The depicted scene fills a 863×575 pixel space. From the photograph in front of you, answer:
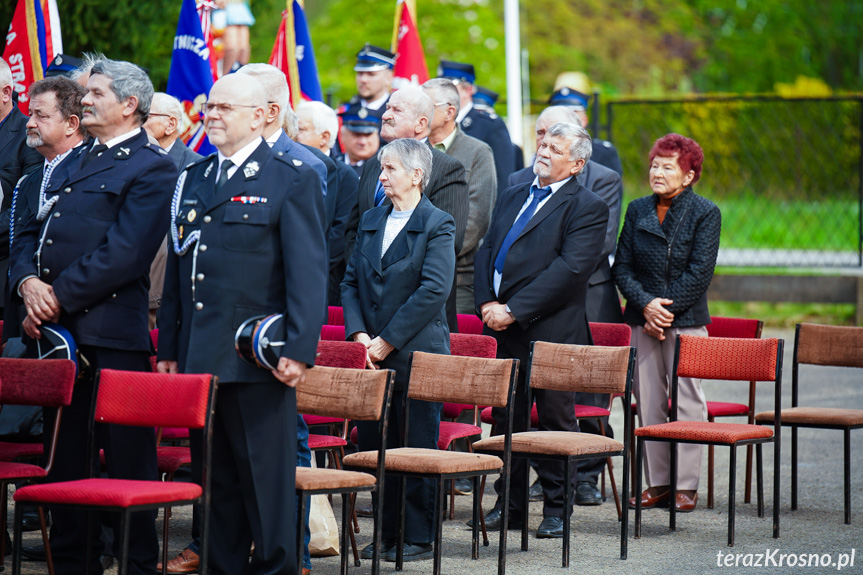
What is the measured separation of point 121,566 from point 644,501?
11.6 feet

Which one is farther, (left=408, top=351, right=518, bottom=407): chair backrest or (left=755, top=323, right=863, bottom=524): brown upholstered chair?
(left=755, top=323, right=863, bottom=524): brown upholstered chair

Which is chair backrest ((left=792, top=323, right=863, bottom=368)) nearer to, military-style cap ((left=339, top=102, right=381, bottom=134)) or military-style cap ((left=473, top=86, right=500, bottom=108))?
military-style cap ((left=339, top=102, right=381, bottom=134))

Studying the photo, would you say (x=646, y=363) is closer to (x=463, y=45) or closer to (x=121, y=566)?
(x=121, y=566)

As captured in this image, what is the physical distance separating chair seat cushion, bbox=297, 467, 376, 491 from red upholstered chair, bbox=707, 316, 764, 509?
2563 millimetres

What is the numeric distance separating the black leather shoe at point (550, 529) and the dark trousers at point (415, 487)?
677 millimetres

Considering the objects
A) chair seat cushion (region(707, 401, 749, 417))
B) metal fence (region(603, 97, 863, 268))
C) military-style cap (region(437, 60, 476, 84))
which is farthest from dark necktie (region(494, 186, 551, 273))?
metal fence (region(603, 97, 863, 268))

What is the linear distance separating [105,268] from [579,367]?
2.36 metres

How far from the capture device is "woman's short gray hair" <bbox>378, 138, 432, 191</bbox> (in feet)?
18.6

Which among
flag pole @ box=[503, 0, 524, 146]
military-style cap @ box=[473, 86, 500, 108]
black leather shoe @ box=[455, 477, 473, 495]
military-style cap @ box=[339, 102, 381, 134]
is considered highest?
flag pole @ box=[503, 0, 524, 146]

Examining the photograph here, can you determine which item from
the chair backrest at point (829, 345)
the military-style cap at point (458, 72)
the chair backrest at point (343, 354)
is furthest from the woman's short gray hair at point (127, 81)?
the military-style cap at point (458, 72)

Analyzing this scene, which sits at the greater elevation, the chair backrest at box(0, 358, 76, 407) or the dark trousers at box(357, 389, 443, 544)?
the chair backrest at box(0, 358, 76, 407)

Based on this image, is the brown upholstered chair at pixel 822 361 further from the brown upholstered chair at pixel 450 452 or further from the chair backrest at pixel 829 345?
the brown upholstered chair at pixel 450 452

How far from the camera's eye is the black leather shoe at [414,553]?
554 centimetres

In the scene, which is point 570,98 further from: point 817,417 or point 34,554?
point 34,554
